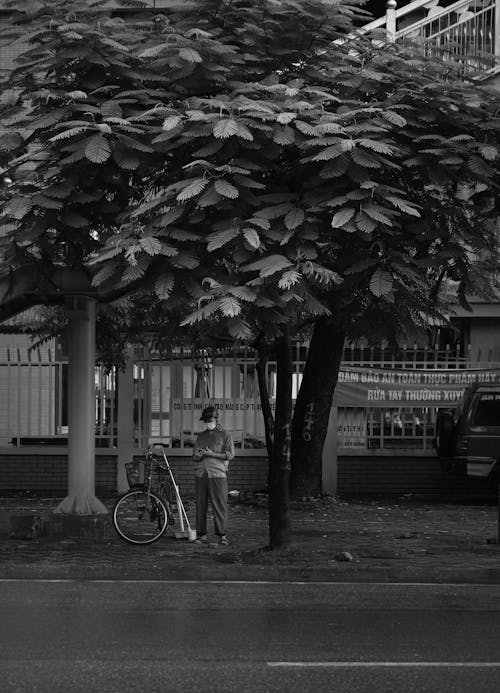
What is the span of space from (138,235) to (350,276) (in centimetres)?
209

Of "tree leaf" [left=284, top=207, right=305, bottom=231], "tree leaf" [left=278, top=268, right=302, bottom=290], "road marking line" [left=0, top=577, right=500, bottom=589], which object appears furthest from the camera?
"road marking line" [left=0, top=577, right=500, bottom=589]

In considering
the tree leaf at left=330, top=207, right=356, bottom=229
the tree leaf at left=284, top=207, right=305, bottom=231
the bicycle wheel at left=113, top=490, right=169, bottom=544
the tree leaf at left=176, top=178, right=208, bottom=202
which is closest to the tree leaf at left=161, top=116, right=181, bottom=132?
the tree leaf at left=176, top=178, right=208, bottom=202

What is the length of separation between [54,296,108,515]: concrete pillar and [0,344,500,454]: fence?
5706mm

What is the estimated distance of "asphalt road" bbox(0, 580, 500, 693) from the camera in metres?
7.16

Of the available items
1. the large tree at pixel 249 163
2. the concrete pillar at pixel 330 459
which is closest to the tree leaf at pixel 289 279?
the large tree at pixel 249 163

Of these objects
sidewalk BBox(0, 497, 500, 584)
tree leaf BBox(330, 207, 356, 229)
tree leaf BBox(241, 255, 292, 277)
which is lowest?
sidewalk BBox(0, 497, 500, 584)

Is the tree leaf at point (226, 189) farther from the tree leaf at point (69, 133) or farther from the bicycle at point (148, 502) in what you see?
the bicycle at point (148, 502)

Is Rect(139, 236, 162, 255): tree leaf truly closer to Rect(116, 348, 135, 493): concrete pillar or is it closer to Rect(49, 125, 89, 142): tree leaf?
Rect(49, 125, 89, 142): tree leaf

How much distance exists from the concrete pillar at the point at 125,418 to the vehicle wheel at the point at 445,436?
17.4 feet

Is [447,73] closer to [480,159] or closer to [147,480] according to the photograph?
[480,159]

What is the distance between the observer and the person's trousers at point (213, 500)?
14.5 m

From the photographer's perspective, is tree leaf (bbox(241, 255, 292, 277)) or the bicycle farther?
the bicycle

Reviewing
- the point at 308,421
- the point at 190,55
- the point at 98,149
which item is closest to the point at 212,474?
the point at 308,421

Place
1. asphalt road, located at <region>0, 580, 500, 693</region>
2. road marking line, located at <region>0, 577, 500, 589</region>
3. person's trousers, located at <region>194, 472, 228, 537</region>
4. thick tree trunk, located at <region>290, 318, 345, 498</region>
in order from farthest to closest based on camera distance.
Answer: thick tree trunk, located at <region>290, 318, 345, 498</region>, person's trousers, located at <region>194, 472, 228, 537</region>, road marking line, located at <region>0, 577, 500, 589</region>, asphalt road, located at <region>0, 580, 500, 693</region>
